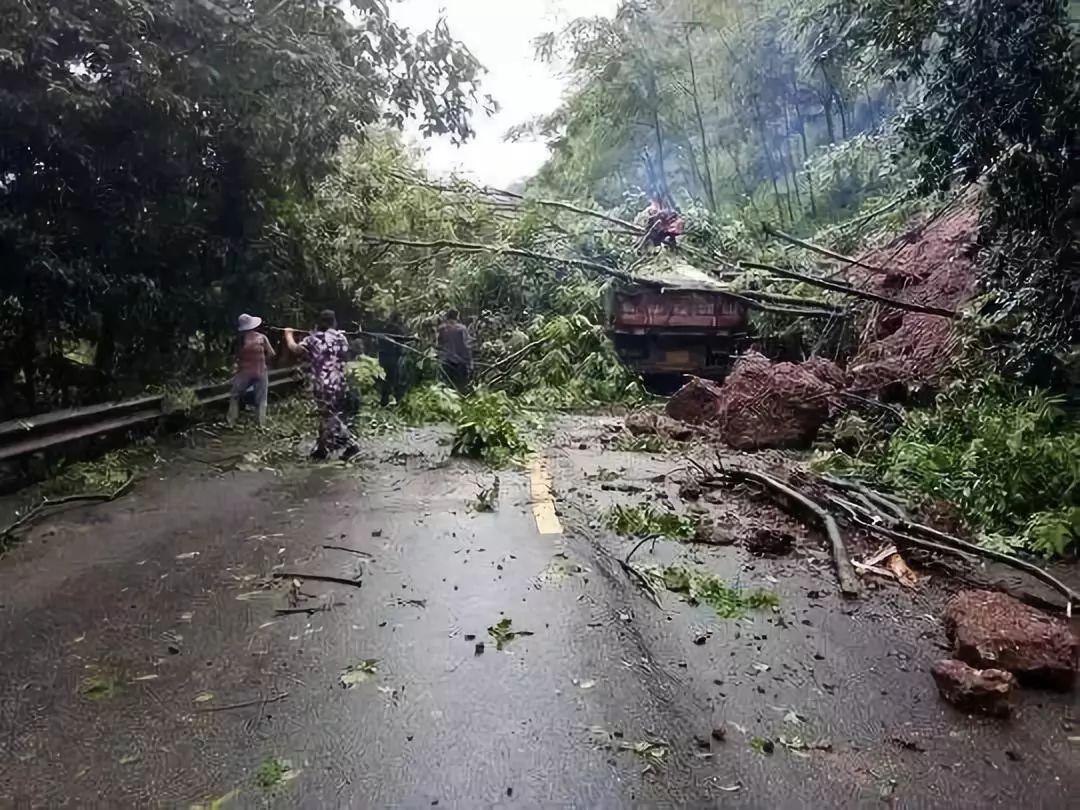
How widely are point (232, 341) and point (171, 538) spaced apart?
6.19 metres

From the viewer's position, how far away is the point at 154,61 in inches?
314

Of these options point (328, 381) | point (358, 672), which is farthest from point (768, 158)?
point (358, 672)

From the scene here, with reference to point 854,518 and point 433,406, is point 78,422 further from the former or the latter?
point 854,518

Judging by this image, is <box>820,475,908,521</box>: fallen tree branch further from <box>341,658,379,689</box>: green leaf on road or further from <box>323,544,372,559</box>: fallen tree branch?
<box>341,658,379,689</box>: green leaf on road

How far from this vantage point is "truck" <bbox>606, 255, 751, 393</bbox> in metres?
14.2

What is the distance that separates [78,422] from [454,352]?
250 inches

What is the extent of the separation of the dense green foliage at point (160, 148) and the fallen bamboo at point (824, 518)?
5.43 metres

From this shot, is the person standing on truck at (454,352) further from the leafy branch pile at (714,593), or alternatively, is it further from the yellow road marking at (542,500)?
the leafy branch pile at (714,593)

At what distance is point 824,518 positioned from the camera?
19.9 ft

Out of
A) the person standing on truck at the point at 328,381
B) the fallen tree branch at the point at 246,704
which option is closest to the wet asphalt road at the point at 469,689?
the fallen tree branch at the point at 246,704

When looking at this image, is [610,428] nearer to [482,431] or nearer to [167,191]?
[482,431]

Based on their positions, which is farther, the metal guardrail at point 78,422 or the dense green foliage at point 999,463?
the metal guardrail at point 78,422

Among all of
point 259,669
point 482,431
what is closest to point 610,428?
point 482,431

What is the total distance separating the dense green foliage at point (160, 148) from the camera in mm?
7727
